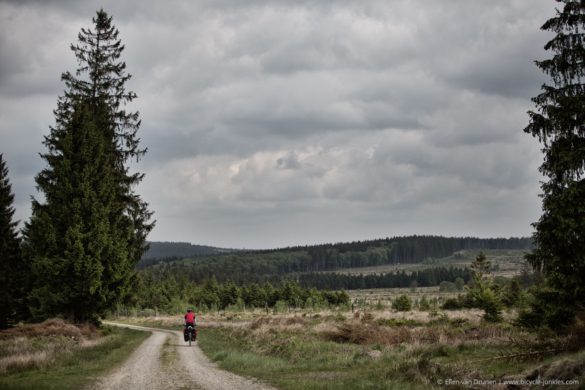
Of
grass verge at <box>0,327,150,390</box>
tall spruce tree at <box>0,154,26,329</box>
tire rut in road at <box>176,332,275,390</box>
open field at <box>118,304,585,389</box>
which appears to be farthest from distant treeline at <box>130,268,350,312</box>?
tire rut in road at <box>176,332,275,390</box>

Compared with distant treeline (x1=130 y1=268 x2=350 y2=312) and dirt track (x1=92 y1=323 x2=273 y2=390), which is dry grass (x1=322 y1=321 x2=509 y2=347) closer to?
dirt track (x1=92 y1=323 x2=273 y2=390)

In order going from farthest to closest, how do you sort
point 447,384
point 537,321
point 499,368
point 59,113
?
point 59,113 < point 537,321 < point 499,368 < point 447,384

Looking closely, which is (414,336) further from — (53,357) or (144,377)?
(53,357)

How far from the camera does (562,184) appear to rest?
1808 centimetres

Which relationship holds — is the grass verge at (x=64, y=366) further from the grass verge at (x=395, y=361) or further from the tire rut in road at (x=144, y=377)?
the grass verge at (x=395, y=361)

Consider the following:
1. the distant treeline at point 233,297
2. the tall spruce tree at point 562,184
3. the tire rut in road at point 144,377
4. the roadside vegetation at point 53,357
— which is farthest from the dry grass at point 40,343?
the distant treeline at point 233,297

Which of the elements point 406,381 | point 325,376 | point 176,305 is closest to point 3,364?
point 325,376

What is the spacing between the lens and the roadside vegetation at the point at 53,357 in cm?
1380

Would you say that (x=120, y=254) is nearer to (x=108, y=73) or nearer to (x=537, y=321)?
(x=108, y=73)

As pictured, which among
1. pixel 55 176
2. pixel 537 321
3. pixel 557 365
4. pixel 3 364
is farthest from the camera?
pixel 55 176

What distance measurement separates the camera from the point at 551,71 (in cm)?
1888

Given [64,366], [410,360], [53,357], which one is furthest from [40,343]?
[410,360]

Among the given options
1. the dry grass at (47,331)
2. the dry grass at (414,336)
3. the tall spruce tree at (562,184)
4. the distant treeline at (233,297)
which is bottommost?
the distant treeline at (233,297)

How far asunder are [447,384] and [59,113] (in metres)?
31.5
